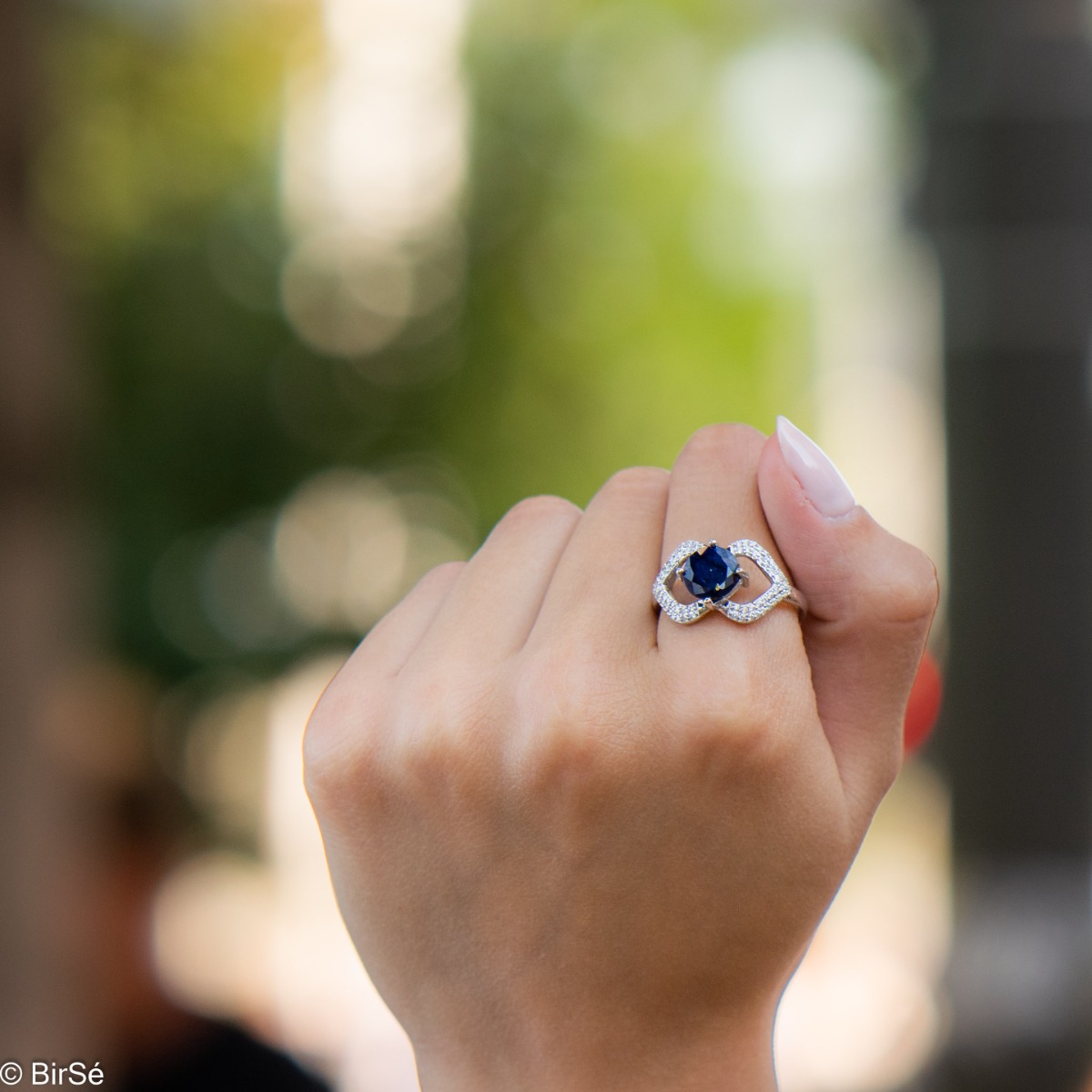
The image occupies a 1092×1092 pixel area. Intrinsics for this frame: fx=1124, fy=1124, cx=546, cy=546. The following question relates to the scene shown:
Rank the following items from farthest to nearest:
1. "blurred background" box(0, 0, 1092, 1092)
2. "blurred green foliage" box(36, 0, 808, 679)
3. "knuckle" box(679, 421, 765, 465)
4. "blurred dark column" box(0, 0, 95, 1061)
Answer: "blurred green foliage" box(36, 0, 808, 679) → "blurred background" box(0, 0, 1092, 1092) → "blurred dark column" box(0, 0, 95, 1061) → "knuckle" box(679, 421, 765, 465)

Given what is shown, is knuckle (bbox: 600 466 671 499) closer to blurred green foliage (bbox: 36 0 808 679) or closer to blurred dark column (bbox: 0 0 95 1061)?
blurred dark column (bbox: 0 0 95 1061)

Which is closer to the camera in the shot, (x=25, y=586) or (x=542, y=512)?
(x=542, y=512)

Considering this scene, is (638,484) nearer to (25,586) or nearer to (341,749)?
(341,749)

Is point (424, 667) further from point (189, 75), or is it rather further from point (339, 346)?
point (189, 75)

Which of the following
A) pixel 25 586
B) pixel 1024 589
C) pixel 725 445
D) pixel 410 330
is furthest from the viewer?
pixel 410 330

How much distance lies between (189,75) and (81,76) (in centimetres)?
42

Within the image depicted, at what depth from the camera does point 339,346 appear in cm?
458

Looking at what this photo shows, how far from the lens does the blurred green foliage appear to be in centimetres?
427

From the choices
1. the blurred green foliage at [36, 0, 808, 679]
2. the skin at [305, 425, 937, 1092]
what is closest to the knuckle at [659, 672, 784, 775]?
the skin at [305, 425, 937, 1092]

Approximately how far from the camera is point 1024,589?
3455 millimetres

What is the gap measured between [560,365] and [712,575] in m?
4.19

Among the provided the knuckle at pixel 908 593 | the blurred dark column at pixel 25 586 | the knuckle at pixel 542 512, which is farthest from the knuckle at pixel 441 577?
the blurred dark column at pixel 25 586

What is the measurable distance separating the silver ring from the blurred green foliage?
147 inches

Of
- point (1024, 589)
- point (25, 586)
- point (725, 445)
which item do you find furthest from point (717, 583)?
point (1024, 589)
